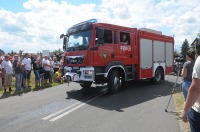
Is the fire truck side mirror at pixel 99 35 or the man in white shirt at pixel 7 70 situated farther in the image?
the man in white shirt at pixel 7 70

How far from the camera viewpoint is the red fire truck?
427 inches

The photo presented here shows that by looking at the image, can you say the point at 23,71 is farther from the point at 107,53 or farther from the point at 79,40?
the point at 107,53

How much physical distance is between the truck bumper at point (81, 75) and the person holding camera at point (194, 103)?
742 cm

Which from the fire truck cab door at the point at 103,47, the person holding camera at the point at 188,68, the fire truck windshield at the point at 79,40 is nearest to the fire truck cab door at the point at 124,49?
the fire truck cab door at the point at 103,47

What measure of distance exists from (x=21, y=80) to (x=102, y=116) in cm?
693

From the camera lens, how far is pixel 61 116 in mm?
7672

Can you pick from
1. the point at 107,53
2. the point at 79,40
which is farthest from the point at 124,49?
the point at 79,40

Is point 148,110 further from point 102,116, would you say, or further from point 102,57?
point 102,57

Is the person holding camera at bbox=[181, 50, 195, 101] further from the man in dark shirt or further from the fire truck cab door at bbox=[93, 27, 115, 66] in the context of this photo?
the man in dark shirt

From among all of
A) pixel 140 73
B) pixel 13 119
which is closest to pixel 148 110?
pixel 13 119

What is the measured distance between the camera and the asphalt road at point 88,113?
6.52 meters

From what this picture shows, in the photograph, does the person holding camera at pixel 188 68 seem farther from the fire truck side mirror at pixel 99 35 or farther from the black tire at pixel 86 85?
the black tire at pixel 86 85

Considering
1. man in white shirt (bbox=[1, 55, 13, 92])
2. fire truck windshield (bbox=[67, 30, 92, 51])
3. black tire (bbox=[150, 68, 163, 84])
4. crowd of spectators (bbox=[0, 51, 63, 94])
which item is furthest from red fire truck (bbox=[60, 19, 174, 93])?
man in white shirt (bbox=[1, 55, 13, 92])

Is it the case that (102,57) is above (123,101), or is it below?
above
